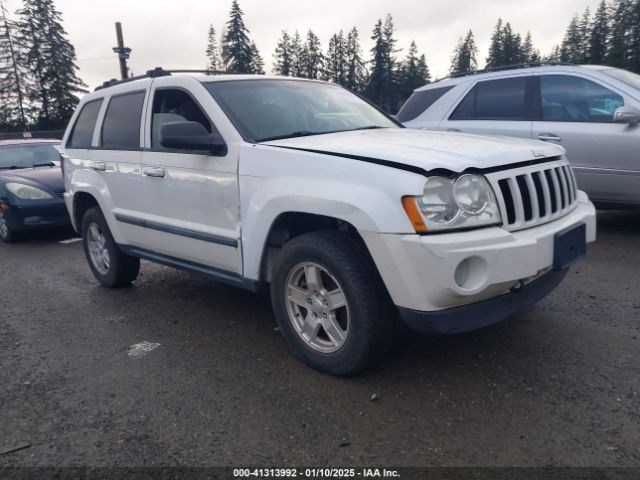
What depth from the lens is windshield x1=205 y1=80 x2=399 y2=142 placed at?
11.6ft

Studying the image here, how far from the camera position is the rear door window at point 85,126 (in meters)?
5.00

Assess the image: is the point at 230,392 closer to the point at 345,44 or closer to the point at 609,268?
the point at 609,268

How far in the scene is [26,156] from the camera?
896cm

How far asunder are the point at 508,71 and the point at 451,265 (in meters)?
4.77

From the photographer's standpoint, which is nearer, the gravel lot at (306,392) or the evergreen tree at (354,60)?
the gravel lot at (306,392)

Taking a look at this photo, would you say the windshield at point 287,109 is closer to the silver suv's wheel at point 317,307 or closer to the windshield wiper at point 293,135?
the windshield wiper at point 293,135

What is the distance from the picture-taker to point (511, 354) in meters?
3.25

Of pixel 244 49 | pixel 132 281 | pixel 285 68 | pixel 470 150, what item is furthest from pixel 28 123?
pixel 470 150

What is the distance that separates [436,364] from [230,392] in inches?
48.1

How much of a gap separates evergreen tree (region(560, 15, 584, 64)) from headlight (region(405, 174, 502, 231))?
7656 centimetres

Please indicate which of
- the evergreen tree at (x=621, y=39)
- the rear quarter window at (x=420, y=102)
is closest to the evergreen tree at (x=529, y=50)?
the evergreen tree at (x=621, y=39)

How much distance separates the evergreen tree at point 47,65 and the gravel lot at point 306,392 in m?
54.4

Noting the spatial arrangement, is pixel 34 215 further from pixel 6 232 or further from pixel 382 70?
pixel 382 70

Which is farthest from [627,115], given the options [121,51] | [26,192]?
[121,51]
